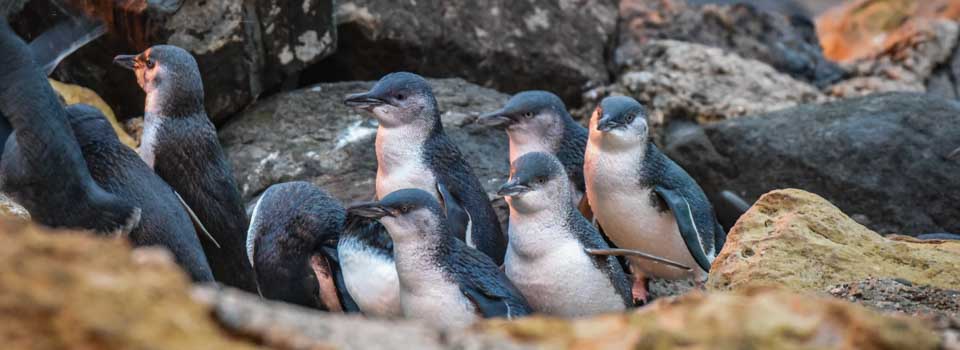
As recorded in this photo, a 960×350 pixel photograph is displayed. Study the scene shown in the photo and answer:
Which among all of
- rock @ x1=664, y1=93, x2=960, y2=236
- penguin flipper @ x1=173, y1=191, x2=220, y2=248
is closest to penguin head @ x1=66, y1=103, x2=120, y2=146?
penguin flipper @ x1=173, y1=191, x2=220, y2=248

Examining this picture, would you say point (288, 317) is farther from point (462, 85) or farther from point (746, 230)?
point (462, 85)

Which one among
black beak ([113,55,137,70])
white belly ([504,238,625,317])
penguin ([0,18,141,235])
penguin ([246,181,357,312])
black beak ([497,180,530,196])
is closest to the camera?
penguin ([0,18,141,235])

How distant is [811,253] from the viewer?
517 cm

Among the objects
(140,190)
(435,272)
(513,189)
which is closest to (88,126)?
(140,190)

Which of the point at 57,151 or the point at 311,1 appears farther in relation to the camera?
the point at 311,1

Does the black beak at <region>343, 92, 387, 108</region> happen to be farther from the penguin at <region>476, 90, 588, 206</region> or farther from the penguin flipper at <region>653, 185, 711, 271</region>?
the penguin flipper at <region>653, 185, 711, 271</region>

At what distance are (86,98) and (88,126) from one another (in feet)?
6.76

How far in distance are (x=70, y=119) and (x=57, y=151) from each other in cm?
73

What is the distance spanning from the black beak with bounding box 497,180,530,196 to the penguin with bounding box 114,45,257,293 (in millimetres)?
1471

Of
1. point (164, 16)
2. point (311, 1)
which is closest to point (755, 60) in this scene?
point (311, 1)

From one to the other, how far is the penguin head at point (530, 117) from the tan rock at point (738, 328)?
188 inches

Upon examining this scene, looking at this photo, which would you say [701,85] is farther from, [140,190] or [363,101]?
[140,190]

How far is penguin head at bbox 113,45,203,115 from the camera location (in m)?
6.63

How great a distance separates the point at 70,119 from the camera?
5.61 m
